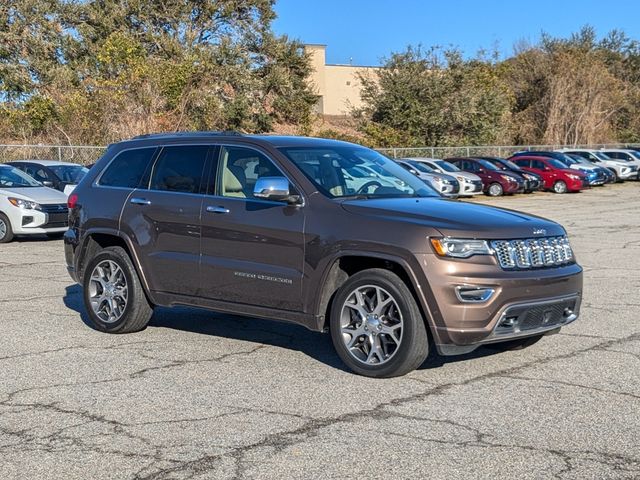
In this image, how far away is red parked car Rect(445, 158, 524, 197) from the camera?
35906mm

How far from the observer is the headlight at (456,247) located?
21.3 ft

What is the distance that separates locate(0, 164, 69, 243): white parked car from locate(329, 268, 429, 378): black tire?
38.8 feet

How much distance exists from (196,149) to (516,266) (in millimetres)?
3062

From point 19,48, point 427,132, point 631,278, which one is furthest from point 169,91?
point 631,278

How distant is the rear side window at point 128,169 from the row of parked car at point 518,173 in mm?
23242

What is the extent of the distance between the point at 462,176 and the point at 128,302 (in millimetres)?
27127

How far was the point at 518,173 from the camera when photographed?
3744 cm

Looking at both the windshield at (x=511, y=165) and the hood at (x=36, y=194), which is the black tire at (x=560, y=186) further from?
the hood at (x=36, y=194)

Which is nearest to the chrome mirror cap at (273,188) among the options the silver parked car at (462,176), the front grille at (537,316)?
the front grille at (537,316)

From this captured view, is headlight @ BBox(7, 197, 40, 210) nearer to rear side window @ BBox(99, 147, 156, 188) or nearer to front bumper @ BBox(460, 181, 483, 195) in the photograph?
rear side window @ BBox(99, 147, 156, 188)

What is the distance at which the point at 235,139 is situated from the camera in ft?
25.9

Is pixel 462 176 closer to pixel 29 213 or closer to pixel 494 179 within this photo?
pixel 494 179

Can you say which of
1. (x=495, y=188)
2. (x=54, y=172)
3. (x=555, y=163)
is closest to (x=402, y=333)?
(x=54, y=172)

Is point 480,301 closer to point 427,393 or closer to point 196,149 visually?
point 427,393
